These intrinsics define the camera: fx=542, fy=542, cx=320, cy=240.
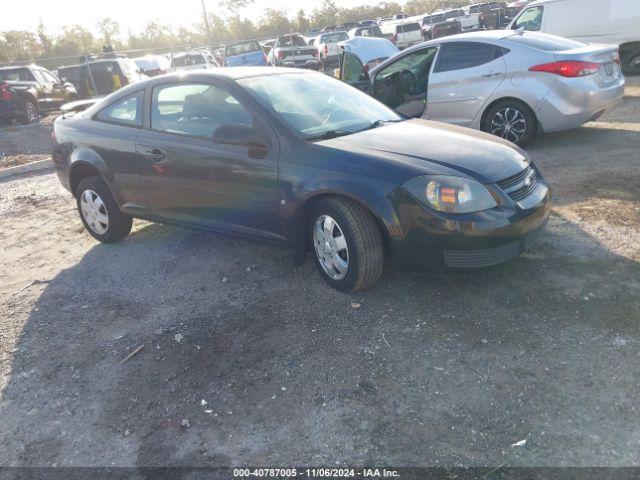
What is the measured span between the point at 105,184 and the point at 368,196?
2968mm

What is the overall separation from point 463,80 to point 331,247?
15.5ft

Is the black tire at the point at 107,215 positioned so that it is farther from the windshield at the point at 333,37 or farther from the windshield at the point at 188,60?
the windshield at the point at 333,37

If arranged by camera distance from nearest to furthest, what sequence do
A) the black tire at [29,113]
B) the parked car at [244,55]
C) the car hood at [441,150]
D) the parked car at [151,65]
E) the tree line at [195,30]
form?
1. the car hood at [441,150]
2. the black tire at [29,113]
3. the parked car at [244,55]
4. the parked car at [151,65]
5. the tree line at [195,30]

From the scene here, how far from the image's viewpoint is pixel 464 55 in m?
7.59

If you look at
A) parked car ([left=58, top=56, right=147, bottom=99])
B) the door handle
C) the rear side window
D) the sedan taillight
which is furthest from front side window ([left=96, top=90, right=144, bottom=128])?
parked car ([left=58, top=56, right=147, bottom=99])

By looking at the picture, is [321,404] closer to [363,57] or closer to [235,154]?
[235,154]

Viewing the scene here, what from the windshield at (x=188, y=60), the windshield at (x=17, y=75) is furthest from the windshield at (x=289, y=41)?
the windshield at (x=17, y=75)

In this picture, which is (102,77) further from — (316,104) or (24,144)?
(316,104)

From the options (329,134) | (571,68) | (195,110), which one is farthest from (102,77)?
(329,134)

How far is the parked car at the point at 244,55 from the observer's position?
21281 mm

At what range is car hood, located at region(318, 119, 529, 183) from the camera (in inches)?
140

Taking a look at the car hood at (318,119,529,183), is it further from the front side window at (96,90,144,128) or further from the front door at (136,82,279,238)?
the front side window at (96,90,144,128)

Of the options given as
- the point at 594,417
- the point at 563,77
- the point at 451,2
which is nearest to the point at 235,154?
the point at 594,417

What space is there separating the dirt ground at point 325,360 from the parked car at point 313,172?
388 mm
